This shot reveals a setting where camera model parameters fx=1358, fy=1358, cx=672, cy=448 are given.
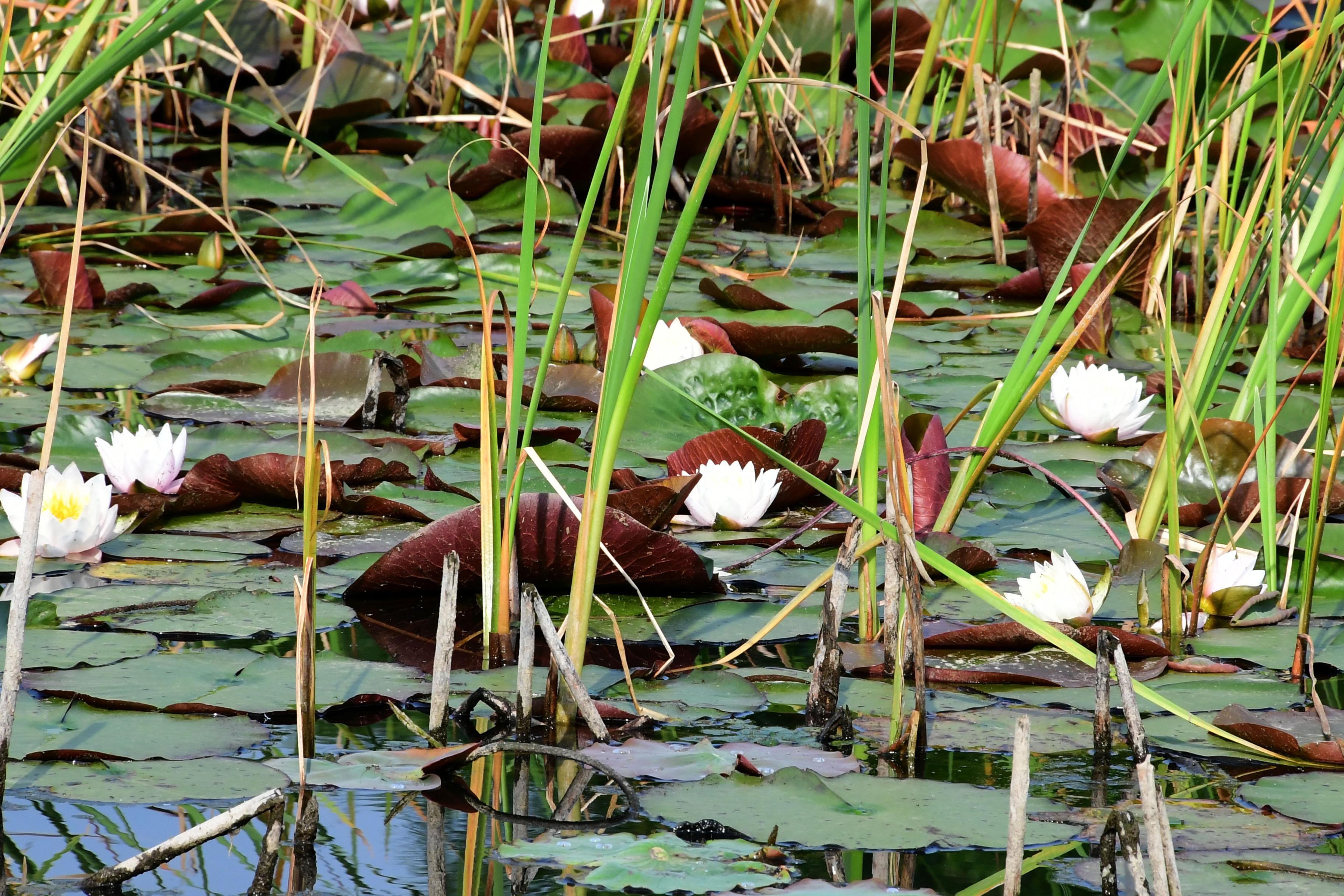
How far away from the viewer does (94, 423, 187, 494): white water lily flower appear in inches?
75.5

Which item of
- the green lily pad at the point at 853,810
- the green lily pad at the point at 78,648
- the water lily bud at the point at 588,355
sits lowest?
the green lily pad at the point at 853,810

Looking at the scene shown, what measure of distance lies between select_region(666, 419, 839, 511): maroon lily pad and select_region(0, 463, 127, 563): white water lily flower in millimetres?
795

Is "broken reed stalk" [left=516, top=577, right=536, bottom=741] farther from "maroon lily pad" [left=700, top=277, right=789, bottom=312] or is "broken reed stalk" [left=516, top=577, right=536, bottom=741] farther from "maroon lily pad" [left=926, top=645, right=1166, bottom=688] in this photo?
"maroon lily pad" [left=700, top=277, right=789, bottom=312]

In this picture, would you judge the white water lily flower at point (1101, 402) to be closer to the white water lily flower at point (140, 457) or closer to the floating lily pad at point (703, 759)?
the floating lily pad at point (703, 759)

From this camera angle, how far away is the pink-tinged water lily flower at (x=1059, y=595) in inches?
62.2

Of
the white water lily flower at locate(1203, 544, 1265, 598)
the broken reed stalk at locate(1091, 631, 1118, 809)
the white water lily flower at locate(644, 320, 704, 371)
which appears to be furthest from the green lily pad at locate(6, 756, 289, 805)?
the white water lily flower at locate(644, 320, 704, 371)

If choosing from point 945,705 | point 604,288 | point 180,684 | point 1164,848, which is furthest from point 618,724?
point 604,288

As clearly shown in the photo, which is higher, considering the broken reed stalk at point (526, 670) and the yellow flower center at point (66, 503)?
the yellow flower center at point (66, 503)

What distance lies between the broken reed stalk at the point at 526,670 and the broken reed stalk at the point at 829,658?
29 centimetres

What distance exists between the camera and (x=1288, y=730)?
1.35m

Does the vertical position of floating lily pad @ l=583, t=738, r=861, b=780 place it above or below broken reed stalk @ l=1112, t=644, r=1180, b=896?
below

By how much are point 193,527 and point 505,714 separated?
781 mm

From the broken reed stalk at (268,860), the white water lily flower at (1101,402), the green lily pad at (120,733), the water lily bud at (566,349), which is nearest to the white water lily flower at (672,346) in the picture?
the water lily bud at (566,349)

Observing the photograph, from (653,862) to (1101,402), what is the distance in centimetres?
152
